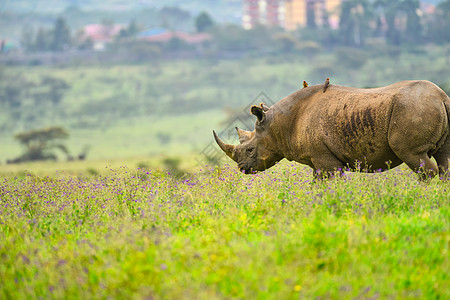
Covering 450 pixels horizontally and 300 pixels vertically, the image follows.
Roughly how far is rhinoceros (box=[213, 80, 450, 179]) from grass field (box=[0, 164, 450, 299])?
0.30m

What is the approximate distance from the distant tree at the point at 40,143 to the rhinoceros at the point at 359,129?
59.6 metres

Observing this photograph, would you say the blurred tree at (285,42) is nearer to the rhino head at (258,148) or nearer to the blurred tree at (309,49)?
the blurred tree at (309,49)

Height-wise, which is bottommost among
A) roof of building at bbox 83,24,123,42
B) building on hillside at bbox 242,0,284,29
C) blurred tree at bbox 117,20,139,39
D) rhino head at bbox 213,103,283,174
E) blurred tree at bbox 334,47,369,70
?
building on hillside at bbox 242,0,284,29

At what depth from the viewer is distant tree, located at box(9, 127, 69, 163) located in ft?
222

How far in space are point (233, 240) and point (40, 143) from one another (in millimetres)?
65979

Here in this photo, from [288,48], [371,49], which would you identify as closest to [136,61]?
[288,48]

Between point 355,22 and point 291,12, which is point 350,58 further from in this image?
point 291,12

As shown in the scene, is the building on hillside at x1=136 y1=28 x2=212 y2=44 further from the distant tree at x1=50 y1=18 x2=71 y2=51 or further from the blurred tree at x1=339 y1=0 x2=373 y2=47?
the blurred tree at x1=339 y1=0 x2=373 y2=47

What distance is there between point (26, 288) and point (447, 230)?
3.71 meters

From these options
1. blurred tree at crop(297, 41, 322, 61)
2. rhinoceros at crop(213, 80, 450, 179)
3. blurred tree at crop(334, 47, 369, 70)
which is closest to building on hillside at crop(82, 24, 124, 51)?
blurred tree at crop(297, 41, 322, 61)

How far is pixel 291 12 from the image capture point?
520 feet

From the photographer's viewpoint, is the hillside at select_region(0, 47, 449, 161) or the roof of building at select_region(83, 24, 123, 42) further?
the roof of building at select_region(83, 24, 123, 42)

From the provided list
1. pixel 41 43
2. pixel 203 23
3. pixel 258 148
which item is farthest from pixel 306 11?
pixel 258 148

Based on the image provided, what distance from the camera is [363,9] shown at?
11844 cm
